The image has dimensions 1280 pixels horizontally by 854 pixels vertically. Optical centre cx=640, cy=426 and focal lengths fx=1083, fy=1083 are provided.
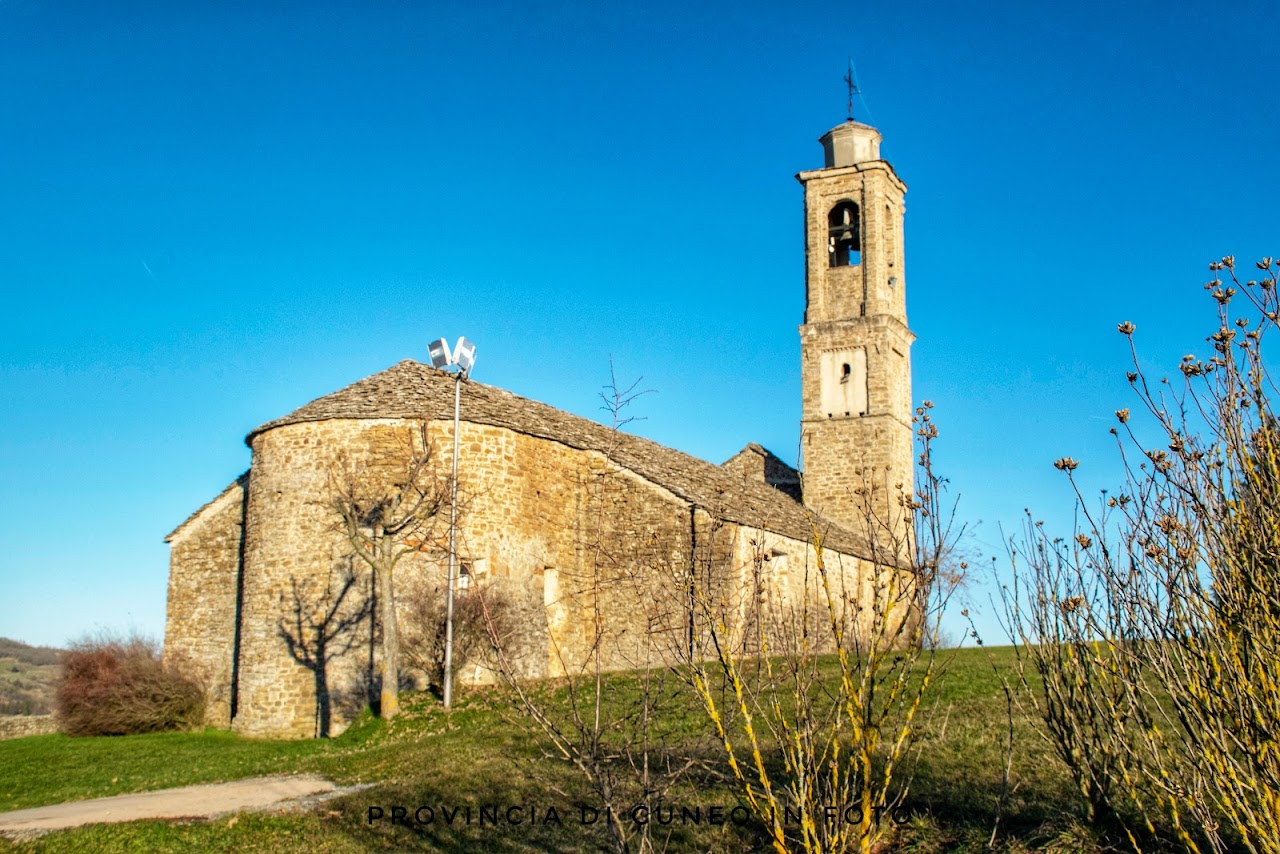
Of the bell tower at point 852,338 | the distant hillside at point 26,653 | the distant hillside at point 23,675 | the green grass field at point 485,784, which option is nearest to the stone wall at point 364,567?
the green grass field at point 485,784

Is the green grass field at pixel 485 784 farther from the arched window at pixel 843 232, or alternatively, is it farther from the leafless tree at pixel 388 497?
the arched window at pixel 843 232

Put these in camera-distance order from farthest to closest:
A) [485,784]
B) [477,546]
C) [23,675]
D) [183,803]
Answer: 1. [23,675]
2. [477,546]
3. [183,803]
4. [485,784]

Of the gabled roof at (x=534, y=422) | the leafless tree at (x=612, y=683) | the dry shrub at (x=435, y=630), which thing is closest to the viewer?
the leafless tree at (x=612, y=683)

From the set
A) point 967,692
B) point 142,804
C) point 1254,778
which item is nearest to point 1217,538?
point 1254,778

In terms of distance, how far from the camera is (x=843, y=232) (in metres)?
33.3

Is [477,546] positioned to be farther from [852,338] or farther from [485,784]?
[852,338]

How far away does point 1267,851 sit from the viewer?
5.51 metres

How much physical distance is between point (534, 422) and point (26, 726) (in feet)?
43.5

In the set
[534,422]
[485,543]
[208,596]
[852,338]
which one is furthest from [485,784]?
[852,338]

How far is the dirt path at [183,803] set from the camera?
11617mm

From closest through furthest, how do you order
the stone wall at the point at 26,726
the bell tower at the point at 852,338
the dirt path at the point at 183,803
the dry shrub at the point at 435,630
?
the dirt path at the point at 183,803 < the dry shrub at the point at 435,630 < the stone wall at the point at 26,726 < the bell tower at the point at 852,338

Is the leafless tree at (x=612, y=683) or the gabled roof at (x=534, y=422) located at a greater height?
the gabled roof at (x=534, y=422)

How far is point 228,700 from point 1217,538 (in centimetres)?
2169

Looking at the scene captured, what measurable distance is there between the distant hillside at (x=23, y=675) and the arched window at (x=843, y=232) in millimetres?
29901
